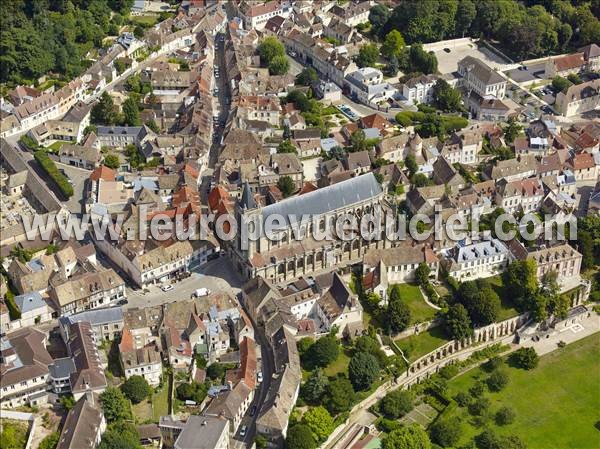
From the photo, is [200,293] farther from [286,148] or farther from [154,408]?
[286,148]

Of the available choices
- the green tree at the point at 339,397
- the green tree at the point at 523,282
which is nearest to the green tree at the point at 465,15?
the green tree at the point at 523,282

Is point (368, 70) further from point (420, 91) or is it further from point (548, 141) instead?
point (548, 141)

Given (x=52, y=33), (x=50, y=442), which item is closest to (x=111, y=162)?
(x=52, y=33)

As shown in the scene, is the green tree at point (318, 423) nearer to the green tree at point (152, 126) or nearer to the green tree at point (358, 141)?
the green tree at point (358, 141)

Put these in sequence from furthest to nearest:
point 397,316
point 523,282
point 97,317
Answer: point 523,282 < point 397,316 < point 97,317

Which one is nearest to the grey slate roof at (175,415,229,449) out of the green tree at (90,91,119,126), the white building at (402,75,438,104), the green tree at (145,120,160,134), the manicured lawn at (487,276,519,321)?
the manicured lawn at (487,276,519,321)

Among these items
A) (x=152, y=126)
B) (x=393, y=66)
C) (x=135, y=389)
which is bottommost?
(x=135, y=389)

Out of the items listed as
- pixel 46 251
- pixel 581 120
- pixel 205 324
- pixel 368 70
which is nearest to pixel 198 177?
pixel 46 251

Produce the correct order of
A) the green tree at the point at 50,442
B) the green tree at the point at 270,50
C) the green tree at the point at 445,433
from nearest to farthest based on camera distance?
1. the green tree at the point at 50,442
2. the green tree at the point at 445,433
3. the green tree at the point at 270,50
